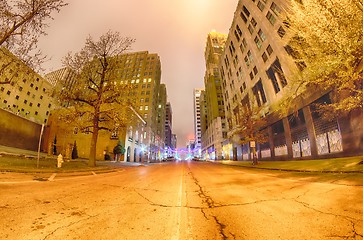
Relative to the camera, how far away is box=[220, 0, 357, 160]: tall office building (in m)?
17.5

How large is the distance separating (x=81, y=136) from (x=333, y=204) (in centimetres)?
3964

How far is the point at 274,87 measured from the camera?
88.0 feet

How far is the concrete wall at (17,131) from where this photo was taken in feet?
95.4

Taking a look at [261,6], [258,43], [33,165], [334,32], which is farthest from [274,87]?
[33,165]

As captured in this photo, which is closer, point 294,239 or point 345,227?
point 294,239

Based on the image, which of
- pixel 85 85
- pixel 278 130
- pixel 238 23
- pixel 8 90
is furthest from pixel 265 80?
pixel 8 90

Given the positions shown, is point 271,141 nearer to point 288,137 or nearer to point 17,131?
point 288,137

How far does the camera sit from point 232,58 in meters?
42.8

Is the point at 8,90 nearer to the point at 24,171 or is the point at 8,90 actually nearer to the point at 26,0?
the point at 26,0

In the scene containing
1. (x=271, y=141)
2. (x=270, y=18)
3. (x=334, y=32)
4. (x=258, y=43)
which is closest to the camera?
(x=334, y=32)

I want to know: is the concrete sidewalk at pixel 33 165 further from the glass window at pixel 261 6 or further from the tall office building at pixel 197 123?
the tall office building at pixel 197 123

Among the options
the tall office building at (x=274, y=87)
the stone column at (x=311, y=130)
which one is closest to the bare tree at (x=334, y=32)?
the tall office building at (x=274, y=87)

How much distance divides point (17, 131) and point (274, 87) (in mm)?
44720

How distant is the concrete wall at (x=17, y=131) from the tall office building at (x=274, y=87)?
3683cm
